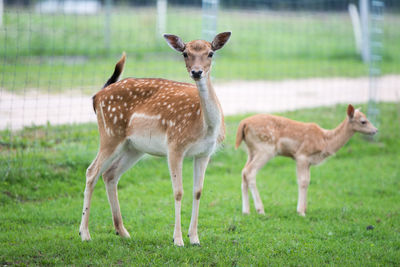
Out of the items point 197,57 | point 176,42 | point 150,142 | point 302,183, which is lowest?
point 302,183

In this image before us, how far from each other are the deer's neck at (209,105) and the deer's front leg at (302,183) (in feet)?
8.34

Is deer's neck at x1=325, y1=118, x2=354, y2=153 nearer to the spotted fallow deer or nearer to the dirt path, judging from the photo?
the spotted fallow deer

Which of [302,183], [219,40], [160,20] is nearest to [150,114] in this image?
[219,40]

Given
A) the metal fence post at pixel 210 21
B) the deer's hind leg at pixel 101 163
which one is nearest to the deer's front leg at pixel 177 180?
the deer's hind leg at pixel 101 163

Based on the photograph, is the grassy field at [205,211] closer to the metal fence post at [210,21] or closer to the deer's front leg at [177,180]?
the deer's front leg at [177,180]

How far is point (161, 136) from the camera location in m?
6.32

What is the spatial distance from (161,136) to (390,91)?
11915 millimetres

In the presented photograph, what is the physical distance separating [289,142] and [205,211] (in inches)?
67.2

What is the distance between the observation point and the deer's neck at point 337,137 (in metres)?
8.62

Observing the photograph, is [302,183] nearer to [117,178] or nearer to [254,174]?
[254,174]

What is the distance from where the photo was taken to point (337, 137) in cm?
867

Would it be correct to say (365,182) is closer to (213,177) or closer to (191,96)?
(213,177)

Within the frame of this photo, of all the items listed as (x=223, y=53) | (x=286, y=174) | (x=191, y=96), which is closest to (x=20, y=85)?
(x=286, y=174)

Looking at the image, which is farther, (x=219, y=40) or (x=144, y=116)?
(x=144, y=116)
